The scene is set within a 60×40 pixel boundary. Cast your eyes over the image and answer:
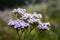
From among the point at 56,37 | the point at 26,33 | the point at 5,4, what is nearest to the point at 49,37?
the point at 56,37

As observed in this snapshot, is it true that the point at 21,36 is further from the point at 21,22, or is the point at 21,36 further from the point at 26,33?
the point at 21,22

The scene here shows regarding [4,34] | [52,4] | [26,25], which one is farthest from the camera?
[52,4]

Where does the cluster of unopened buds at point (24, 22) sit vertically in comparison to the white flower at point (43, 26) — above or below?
above

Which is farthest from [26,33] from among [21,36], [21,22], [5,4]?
[5,4]

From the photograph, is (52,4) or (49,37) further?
(52,4)

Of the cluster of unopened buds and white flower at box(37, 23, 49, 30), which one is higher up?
the cluster of unopened buds

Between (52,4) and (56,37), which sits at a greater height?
(52,4)

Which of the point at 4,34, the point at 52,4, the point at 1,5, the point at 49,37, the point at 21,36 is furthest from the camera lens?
the point at 1,5

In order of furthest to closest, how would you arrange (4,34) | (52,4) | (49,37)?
(52,4), (4,34), (49,37)

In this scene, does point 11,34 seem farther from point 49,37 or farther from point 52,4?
point 52,4
